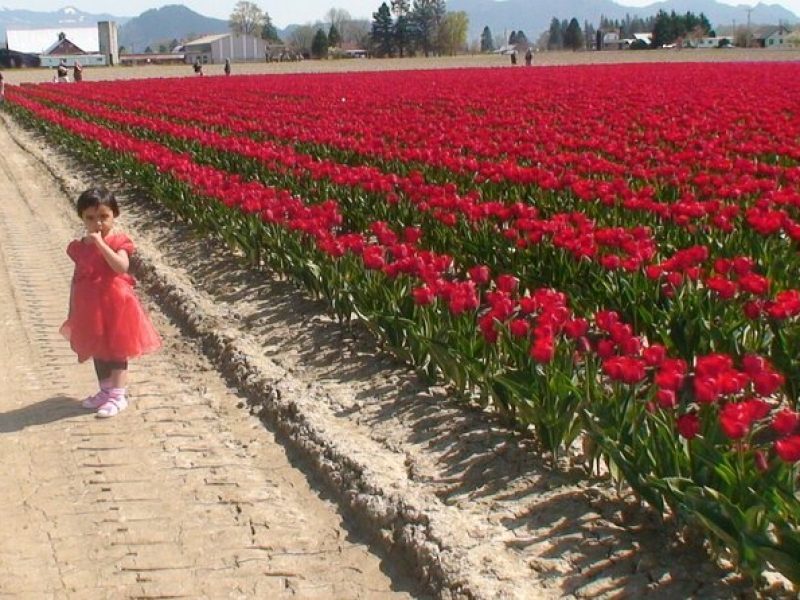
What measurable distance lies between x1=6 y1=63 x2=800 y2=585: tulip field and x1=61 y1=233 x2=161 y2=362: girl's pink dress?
4.13ft

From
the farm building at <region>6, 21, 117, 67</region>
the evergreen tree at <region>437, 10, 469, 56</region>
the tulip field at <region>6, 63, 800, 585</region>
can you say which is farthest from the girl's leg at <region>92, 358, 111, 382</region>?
the farm building at <region>6, 21, 117, 67</region>

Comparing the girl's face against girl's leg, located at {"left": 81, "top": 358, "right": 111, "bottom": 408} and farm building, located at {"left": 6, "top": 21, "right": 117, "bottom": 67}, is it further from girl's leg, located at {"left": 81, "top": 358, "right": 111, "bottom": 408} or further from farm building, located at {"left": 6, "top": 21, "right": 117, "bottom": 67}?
farm building, located at {"left": 6, "top": 21, "right": 117, "bottom": 67}

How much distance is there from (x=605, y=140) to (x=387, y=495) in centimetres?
903

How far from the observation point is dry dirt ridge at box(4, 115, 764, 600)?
3324 mm

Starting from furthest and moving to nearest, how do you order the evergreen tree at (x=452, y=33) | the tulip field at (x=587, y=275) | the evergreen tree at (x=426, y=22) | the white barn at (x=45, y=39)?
the white barn at (x=45, y=39)
the evergreen tree at (x=426, y=22)
the evergreen tree at (x=452, y=33)
the tulip field at (x=587, y=275)

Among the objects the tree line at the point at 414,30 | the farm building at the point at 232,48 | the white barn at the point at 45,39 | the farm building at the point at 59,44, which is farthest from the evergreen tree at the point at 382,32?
the white barn at the point at 45,39

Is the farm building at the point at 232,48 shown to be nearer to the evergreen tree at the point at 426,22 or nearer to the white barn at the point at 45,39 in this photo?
the white barn at the point at 45,39

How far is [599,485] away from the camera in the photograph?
3.95m

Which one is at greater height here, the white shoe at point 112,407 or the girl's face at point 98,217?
the girl's face at point 98,217

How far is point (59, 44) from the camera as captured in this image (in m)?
135

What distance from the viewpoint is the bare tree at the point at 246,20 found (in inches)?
7525

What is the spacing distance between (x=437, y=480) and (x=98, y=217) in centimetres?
208

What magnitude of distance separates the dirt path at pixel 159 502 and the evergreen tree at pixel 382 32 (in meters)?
122

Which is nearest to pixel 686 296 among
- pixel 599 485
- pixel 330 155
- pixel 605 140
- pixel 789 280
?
pixel 789 280
